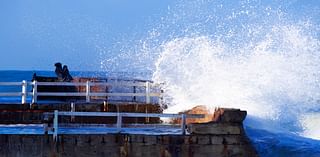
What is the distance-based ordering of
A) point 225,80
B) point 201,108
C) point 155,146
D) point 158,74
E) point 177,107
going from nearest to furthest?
point 155,146
point 201,108
point 177,107
point 225,80
point 158,74

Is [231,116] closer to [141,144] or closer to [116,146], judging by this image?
[141,144]

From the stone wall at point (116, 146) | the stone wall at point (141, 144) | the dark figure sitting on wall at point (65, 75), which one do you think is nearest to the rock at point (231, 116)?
the stone wall at point (141, 144)

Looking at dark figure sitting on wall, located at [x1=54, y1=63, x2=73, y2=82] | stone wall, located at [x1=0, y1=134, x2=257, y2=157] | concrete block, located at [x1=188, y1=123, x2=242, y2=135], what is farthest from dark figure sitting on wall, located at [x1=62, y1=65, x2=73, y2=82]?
concrete block, located at [x1=188, y1=123, x2=242, y2=135]

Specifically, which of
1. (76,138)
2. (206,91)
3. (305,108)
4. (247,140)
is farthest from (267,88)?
(76,138)

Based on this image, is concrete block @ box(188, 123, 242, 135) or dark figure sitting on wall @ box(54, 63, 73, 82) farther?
dark figure sitting on wall @ box(54, 63, 73, 82)

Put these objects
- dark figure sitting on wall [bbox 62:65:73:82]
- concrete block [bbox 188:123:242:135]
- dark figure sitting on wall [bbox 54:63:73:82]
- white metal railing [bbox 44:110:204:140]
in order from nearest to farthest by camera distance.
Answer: white metal railing [bbox 44:110:204:140] → concrete block [bbox 188:123:242:135] → dark figure sitting on wall [bbox 62:65:73:82] → dark figure sitting on wall [bbox 54:63:73:82]

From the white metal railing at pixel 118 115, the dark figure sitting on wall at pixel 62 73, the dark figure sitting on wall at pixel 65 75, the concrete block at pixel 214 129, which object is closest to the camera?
the white metal railing at pixel 118 115

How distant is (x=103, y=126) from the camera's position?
1284 cm

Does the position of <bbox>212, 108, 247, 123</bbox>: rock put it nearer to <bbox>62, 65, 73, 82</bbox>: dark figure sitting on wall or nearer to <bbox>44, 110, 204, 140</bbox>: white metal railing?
<bbox>44, 110, 204, 140</bbox>: white metal railing

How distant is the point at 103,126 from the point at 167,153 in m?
2.65

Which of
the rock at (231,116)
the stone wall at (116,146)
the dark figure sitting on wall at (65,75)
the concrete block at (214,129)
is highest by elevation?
the dark figure sitting on wall at (65,75)

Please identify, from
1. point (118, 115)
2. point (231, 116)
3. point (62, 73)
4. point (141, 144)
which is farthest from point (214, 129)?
point (62, 73)

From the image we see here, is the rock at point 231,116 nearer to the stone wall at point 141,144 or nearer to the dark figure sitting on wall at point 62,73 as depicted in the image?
the stone wall at point 141,144

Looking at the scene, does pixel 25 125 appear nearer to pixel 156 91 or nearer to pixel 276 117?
pixel 156 91
